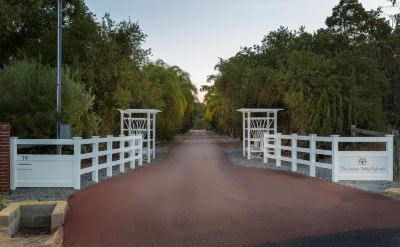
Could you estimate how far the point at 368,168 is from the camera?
13.1 metres

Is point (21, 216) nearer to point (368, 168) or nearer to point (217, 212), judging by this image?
point (217, 212)

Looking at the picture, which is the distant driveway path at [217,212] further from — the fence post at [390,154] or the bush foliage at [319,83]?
the bush foliage at [319,83]

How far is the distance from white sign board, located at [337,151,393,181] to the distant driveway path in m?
0.85

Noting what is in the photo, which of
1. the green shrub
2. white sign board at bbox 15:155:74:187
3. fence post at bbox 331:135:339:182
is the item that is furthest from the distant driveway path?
the green shrub

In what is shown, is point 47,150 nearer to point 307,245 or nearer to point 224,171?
point 224,171

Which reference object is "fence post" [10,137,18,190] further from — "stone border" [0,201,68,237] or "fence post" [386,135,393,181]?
"fence post" [386,135,393,181]

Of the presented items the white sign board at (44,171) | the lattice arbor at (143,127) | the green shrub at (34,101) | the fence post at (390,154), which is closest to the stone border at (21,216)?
the white sign board at (44,171)

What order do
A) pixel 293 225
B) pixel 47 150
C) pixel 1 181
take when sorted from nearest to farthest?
pixel 293 225, pixel 1 181, pixel 47 150

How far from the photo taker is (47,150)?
13992 millimetres

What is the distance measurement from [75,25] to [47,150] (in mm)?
9753

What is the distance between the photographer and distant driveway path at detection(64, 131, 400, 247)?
6.61m

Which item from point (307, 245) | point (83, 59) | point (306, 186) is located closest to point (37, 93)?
point (83, 59)

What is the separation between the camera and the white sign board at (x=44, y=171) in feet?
37.7

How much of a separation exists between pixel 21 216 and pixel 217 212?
3.26 meters
